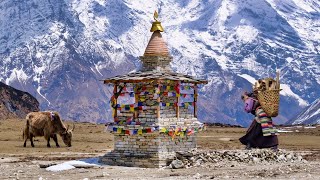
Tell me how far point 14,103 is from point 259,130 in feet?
302

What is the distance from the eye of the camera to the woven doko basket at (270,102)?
35625mm

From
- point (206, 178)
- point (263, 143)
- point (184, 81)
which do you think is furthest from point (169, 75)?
point (206, 178)

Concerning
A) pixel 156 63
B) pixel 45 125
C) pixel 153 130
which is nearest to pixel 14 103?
pixel 45 125

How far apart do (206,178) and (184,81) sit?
Answer: 7780 mm

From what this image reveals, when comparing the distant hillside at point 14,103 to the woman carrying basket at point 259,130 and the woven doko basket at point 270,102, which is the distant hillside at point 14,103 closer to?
the woman carrying basket at point 259,130

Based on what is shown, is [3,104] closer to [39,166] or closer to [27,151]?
[27,151]

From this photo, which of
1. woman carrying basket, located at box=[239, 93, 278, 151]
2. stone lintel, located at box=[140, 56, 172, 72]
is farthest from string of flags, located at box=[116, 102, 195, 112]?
woman carrying basket, located at box=[239, 93, 278, 151]

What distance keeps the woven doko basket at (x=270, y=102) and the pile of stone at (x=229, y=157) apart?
1928 mm

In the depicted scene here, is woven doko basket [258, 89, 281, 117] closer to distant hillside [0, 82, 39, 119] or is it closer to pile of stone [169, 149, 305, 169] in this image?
pile of stone [169, 149, 305, 169]

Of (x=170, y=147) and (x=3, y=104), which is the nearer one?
(x=170, y=147)

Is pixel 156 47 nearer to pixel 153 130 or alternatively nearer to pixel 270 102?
pixel 153 130

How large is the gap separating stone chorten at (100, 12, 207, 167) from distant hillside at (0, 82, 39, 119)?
80.9m

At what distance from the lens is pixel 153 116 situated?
34.3 metres

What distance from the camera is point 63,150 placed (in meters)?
48.4
